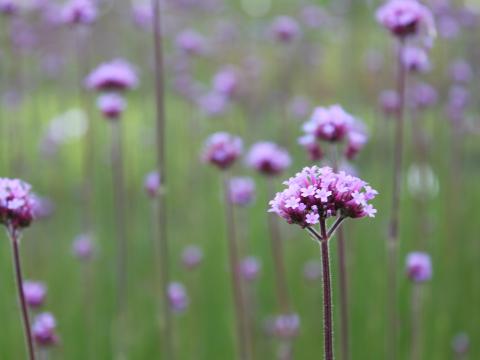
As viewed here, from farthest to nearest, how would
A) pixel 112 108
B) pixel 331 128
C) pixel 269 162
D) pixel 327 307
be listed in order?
pixel 112 108
pixel 269 162
pixel 331 128
pixel 327 307

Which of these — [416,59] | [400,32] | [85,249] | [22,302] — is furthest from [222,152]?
[85,249]

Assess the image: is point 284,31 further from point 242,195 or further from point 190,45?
point 242,195

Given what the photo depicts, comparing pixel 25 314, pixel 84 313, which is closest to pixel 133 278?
pixel 84 313

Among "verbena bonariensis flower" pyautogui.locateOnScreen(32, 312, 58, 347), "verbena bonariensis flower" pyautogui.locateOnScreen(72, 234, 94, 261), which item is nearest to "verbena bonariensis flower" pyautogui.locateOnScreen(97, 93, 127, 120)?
"verbena bonariensis flower" pyautogui.locateOnScreen(72, 234, 94, 261)

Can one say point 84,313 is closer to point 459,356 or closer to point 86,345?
point 86,345

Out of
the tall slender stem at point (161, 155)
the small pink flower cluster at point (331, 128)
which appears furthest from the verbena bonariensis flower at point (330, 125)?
the tall slender stem at point (161, 155)
